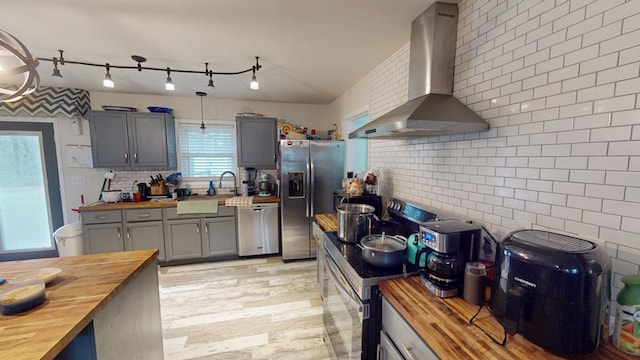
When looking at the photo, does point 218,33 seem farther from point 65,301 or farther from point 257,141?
point 257,141

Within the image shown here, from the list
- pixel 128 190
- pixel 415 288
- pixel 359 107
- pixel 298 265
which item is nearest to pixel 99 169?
pixel 128 190

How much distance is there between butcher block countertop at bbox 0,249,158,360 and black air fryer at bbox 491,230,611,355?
158 cm

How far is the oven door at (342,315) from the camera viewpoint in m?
1.31

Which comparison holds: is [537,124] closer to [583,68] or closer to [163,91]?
[583,68]

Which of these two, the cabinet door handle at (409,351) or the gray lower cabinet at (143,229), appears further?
the gray lower cabinet at (143,229)

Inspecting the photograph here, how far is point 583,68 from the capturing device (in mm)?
998

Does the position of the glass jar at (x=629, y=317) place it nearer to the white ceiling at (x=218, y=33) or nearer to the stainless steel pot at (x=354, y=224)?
the stainless steel pot at (x=354, y=224)

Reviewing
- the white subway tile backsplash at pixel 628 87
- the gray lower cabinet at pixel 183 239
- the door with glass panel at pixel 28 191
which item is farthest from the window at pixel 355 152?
A: the door with glass panel at pixel 28 191

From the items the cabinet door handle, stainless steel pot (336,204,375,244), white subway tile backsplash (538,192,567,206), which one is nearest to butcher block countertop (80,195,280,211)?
stainless steel pot (336,204,375,244)

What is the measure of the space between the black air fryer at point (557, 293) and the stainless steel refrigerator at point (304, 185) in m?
2.82

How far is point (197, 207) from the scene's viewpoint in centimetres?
346

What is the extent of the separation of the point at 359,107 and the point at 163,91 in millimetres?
2847

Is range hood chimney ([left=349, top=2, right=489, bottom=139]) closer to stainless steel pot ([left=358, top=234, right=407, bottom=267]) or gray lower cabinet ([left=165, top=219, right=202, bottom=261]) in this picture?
stainless steel pot ([left=358, top=234, right=407, bottom=267])

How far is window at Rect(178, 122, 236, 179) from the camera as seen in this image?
158 inches
